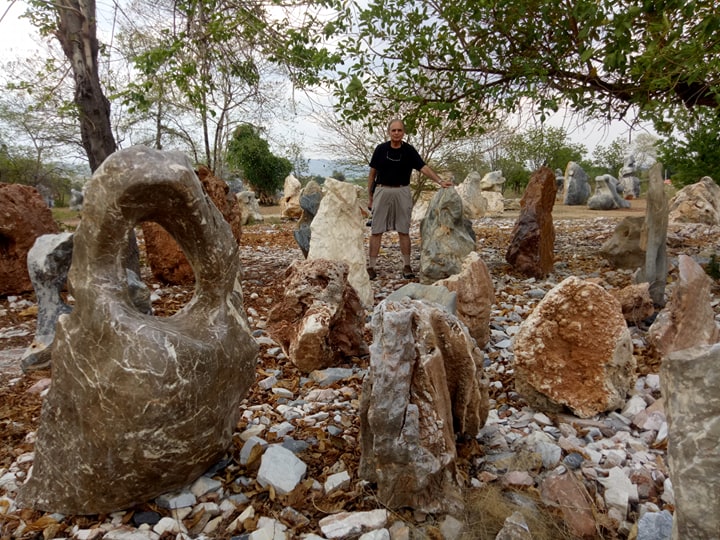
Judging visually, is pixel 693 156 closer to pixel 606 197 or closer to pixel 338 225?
pixel 338 225

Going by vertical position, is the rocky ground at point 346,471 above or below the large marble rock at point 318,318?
below

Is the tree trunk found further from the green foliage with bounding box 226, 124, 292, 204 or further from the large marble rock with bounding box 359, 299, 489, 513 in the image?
the green foliage with bounding box 226, 124, 292, 204

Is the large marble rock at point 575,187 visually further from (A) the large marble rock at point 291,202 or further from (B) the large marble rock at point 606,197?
(A) the large marble rock at point 291,202

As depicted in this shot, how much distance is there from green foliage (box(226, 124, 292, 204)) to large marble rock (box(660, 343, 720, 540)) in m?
22.5

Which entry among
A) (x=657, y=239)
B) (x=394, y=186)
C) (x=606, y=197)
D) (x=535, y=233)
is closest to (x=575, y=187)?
(x=606, y=197)

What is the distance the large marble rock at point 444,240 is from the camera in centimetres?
624

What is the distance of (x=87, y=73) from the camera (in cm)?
536

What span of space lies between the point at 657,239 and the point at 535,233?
1.54m

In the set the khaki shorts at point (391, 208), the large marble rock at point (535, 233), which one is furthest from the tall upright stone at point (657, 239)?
the khaki shorts at point (391, 208)

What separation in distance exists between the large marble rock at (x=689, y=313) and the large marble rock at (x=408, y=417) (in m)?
1.81

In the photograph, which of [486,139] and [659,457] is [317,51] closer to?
[659,457]

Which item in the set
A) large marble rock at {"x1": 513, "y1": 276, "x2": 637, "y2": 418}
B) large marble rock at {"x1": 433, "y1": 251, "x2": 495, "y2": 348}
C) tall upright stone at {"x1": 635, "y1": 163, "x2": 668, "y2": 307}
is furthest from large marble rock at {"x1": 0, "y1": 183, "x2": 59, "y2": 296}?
tall upright stone at {"x1": 635, "y1": 163, "x2": 668, "y2": 307}

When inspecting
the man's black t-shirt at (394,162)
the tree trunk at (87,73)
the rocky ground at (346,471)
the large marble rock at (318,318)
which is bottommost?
the rocky ground at (346,471)

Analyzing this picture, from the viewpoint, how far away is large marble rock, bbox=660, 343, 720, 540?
1.25m
